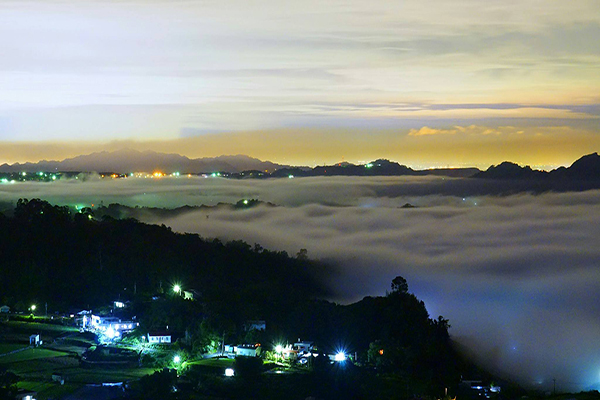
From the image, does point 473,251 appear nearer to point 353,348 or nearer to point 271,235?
point 271,235

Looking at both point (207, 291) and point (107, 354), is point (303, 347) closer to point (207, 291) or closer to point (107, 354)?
point (107, 354)

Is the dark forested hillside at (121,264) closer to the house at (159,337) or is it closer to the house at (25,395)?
the house at (159,337)

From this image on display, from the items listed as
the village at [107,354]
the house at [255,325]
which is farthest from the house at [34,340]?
the house at [255,325]

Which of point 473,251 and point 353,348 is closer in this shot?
point 353,348

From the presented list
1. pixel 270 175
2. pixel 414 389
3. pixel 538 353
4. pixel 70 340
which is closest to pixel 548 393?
pixel 414 389

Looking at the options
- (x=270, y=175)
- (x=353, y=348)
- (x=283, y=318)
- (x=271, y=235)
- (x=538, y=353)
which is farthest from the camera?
(x=270, y=175)

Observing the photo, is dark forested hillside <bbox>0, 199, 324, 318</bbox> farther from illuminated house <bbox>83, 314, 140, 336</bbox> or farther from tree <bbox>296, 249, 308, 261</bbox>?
illuminated house <bbox>83, 314, 140, 336</bbox>
